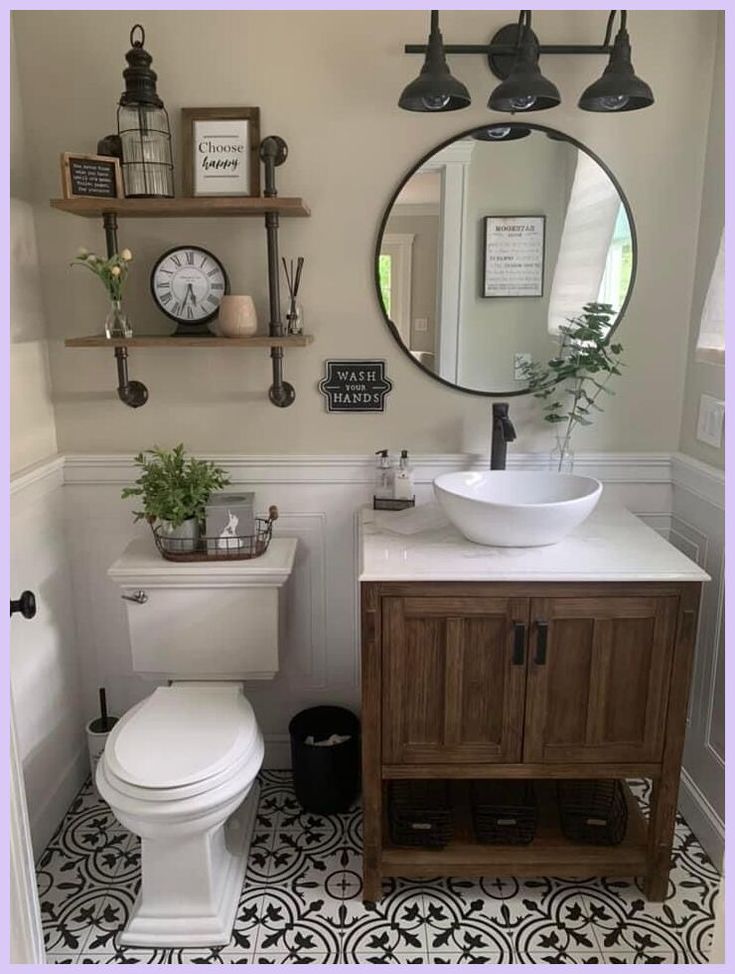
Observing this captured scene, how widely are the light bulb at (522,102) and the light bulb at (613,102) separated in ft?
0.61

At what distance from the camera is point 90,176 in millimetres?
1978

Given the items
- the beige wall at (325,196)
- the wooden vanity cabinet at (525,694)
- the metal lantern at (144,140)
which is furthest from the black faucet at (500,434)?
the metal lantern at (144,140)

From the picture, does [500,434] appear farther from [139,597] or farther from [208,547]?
[139,597]

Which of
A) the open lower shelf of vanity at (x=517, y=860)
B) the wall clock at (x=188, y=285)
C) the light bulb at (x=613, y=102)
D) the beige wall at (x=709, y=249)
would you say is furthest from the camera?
the wall clock at (x=188, y=285)

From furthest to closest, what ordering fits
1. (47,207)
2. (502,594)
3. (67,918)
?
(47,207), (67,918), (502,594)

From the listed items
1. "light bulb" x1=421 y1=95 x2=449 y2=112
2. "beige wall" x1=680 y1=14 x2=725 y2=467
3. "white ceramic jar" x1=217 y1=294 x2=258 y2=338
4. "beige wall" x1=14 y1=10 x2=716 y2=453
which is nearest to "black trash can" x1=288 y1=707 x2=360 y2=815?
"beige wall" x1=14 y1=10 x2=716 y2=453

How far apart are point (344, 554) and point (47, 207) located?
4.31ft

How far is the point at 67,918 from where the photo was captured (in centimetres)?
192

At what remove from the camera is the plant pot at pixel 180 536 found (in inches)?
83.3

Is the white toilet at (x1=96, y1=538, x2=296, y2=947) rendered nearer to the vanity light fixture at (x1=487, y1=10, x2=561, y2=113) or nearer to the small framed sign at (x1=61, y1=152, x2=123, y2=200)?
the small framed sign at (x1=61, y1=152, x2=123, y2=200)

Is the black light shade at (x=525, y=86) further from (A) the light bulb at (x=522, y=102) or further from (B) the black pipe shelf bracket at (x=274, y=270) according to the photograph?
(B) the black pipe shelf bracket at (x=274, y=270)

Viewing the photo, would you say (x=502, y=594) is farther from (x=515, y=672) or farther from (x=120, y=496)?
(x=120, y=496)

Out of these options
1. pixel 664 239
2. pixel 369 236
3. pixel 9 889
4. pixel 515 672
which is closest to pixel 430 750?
pixel 515 672

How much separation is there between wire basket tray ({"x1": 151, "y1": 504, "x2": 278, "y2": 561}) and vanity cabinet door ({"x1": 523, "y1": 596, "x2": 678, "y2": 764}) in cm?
81
